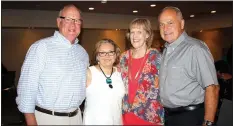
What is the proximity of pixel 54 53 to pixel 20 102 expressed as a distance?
41 centimetres

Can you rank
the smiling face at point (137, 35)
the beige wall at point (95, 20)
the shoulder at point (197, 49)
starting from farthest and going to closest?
1. the beige wall at point (95, 20)
2. the smiling face at point (137, 35)
3. the shoulder at point (197, 49)

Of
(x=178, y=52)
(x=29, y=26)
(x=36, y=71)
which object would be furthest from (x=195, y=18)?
(x=36, y=71)

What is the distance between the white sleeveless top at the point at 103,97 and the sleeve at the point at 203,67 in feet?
1.94

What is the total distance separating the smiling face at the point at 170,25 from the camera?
2.13 metres

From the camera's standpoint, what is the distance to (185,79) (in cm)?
205

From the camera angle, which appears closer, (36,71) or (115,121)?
(115,121)

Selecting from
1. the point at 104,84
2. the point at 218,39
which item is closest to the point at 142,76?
the point at 104,84

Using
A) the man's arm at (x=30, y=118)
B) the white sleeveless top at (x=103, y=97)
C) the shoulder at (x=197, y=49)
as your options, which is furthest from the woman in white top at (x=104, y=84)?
the shoulder at (x=197, y=49)

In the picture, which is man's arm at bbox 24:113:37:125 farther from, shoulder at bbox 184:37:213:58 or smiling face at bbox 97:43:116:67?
shoulder at bbox 184:37:213:58

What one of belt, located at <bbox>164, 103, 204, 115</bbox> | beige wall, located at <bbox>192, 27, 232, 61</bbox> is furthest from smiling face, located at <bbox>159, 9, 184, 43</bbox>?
beige wall, located at <bbox>192, 27, 232, 61</bbox>

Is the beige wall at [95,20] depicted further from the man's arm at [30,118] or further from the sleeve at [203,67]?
the man's arm at [30,118]

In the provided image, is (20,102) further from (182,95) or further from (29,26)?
(29,26)

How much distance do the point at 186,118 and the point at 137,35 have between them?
77 cm

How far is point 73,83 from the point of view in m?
1.76
